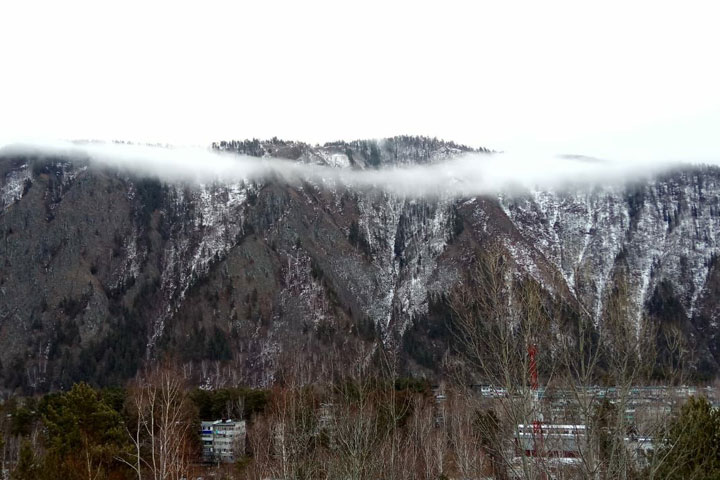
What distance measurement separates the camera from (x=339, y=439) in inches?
1013

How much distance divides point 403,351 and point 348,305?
3201 centimetres

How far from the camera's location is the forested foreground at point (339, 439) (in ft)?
55.4

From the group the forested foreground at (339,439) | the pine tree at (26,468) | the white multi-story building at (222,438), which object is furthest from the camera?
the white multi-story building at (222,438)

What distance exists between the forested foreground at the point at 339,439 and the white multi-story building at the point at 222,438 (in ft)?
6.39

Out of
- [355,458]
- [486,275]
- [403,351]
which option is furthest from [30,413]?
[403,351]

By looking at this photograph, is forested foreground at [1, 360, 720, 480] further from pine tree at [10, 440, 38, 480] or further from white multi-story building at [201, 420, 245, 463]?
white multi-story building at [201, 420, 245, 463]

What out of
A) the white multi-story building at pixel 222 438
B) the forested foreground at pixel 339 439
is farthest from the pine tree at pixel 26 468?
the white multi-story building at pixel 222 438

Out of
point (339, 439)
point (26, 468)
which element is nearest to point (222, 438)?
point (26, 468)

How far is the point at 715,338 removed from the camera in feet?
637

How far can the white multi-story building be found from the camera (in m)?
62.0

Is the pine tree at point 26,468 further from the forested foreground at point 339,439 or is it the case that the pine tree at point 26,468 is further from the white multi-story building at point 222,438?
the white multi-story building at point 222,438

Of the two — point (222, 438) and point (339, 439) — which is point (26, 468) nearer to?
point (339, 439)

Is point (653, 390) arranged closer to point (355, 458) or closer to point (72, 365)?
point (355, 458)

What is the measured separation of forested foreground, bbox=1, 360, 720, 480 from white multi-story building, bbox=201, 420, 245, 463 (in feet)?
6.39
